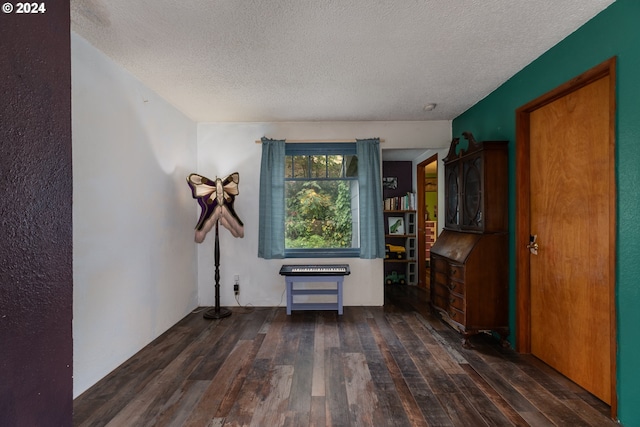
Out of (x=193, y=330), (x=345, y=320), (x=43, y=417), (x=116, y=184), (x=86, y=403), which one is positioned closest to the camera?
(x=43, y=417)

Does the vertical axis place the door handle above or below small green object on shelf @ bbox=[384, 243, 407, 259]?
above

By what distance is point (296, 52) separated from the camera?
2182mm

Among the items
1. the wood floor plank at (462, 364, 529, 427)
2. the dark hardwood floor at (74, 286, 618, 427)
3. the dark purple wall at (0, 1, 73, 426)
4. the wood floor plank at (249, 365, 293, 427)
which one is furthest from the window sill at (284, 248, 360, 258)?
the dark purple wall at (0, 1, 73, 426)

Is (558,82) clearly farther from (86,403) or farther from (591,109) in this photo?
(86,403)

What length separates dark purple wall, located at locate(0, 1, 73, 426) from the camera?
774mm

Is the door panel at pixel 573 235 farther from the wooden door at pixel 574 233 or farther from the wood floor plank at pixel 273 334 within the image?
the wood floor plank at pixel 273 334

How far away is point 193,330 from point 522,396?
2.89 meters

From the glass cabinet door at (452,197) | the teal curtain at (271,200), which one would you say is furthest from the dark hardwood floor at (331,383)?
the glass cabinet door at (452,197)

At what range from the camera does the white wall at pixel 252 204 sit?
12.6 ft

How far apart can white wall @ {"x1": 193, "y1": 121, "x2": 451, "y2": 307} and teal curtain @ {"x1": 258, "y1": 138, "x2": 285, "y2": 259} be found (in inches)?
6.3

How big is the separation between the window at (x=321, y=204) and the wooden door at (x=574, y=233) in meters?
1.99

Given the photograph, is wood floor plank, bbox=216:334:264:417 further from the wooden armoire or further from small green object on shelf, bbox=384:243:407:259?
small green object on shelf, bbox=384:243:407:259

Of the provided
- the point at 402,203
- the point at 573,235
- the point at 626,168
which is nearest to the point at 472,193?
the point at 573,235

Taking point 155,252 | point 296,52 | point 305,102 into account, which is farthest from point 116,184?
point 305,102
